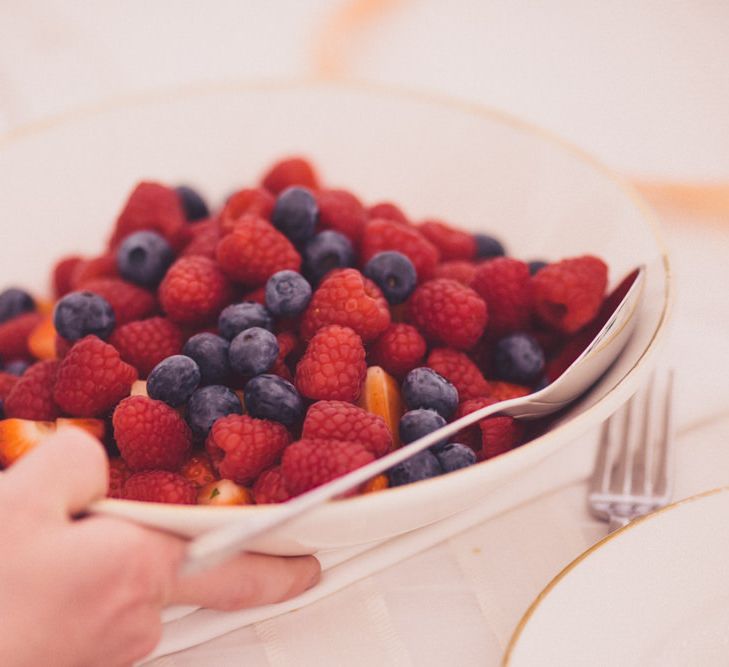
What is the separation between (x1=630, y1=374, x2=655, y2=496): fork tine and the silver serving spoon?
0.11 meters

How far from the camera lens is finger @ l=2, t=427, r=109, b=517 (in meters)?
0.54

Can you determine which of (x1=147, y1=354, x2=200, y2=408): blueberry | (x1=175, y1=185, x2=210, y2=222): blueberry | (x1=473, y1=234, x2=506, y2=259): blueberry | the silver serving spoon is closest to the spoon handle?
the silver serving spoon

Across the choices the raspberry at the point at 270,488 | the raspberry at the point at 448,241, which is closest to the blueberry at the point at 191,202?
the raspberry at the point at 448,241

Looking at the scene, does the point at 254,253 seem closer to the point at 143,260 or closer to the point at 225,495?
the point at 143,260

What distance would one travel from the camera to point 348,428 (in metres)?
0.66

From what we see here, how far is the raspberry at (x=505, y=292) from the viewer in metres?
0.86

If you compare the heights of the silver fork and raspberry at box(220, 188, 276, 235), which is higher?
raspberry at box(220, 188, 276, 235)

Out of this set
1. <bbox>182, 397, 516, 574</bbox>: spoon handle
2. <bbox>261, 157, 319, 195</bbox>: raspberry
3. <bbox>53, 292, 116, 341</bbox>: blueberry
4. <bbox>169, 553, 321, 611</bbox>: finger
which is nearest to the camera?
<bbox>182, 397, 516, 574</bbox>: spoon handle

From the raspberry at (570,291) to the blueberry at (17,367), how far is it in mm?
629

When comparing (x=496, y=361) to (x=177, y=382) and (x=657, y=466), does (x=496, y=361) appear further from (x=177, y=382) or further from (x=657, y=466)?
(x=177, y=382)

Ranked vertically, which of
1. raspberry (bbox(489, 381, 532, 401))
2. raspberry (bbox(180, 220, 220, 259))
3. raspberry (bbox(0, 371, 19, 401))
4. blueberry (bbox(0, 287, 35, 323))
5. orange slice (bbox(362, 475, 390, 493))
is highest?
raspberry (bbox(180, 220, 220, 259))

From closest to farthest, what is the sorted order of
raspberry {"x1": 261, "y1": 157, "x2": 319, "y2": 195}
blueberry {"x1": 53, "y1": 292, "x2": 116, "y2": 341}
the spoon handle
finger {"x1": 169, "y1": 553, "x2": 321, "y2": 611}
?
the spoon handle, finger {"x1": 169, "y1": 553, "x2": 321, "y2": 611}, blueberry {"x1": 53, "y1": 292, "x2": 116, "y2": 341}, raspberry {"x1": 261, "y1": 157, "x2": 319, "y2": 195}

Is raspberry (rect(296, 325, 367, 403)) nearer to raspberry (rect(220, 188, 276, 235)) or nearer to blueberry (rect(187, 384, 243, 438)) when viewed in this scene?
blueberry (rect(187, 384, 243, 438))

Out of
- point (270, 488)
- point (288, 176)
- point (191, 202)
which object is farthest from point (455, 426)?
point (191, 202)
